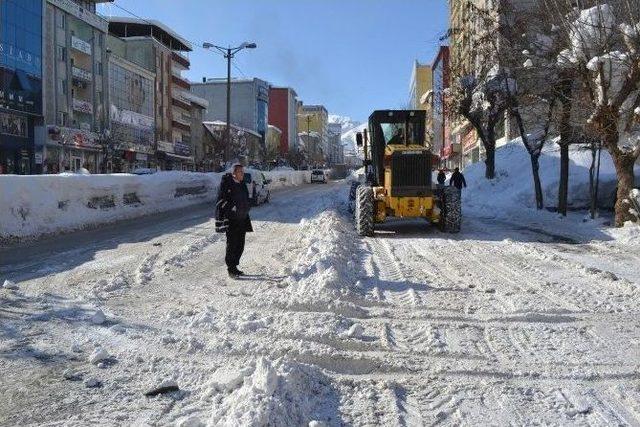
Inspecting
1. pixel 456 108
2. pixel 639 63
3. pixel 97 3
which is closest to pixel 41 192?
pixel 639 63

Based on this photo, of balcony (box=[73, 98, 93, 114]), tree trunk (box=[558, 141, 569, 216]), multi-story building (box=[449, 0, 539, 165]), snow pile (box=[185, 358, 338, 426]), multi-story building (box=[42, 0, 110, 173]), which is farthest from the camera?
balcony (box=[73, 98, 93, 114])

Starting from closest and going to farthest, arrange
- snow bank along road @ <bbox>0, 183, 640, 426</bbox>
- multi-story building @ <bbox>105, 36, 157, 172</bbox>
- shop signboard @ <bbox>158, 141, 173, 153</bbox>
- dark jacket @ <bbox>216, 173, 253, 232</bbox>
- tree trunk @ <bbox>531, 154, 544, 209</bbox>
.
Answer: snow bank along road @ <bbox>0, 183, 640, 426</bbox>, dark jacket @ <bbox>216, 173, 253, 232</bbox>, tree trunk @ <bbox>531, 154, 544, 209</bbox>, multi-story building @ <bbox>105, 36, 157, 172</bbox>, shop signboard @ <bbox>158, 141, 173, 153</bbox>

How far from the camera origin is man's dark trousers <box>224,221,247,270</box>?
929 centimetres

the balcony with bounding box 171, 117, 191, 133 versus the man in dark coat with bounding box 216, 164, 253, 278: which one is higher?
the balcony with bounding box 171, 117, 191, 133

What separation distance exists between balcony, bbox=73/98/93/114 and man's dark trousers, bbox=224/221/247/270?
47498 mm

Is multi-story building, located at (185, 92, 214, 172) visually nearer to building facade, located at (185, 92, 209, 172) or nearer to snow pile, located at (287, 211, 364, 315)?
building facade, located at (185, 92, 209, 172)

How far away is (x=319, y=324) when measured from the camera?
6270 mm

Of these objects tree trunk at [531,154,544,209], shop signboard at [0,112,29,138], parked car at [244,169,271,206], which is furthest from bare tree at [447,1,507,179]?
shop signboard at [0,112,29,138]

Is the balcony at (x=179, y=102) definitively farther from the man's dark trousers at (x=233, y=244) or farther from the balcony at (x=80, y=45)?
the man's dark trousers at (x=233, y=244)

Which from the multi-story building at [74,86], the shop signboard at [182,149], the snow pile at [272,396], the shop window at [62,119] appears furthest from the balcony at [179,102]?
the snow pile at [272,396]

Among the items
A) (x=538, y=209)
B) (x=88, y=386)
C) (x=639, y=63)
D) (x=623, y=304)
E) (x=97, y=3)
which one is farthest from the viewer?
(x=97, y=3)

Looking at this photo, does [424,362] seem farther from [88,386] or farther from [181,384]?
[88,386]

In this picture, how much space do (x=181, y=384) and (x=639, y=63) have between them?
513 inches

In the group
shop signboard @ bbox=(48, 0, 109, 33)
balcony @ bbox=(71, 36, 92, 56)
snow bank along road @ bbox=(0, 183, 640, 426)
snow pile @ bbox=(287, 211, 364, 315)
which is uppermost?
shop signboard @ bbox=(48, 0, 109, 33)
